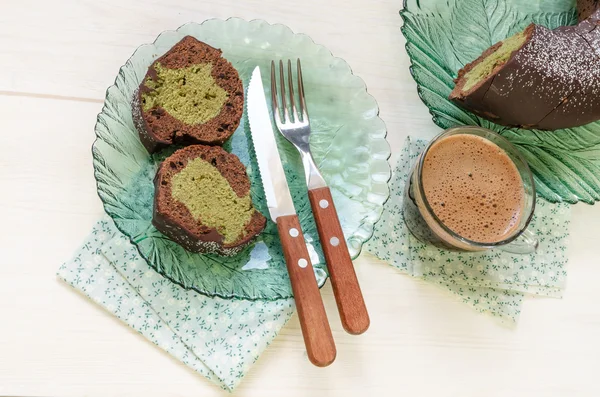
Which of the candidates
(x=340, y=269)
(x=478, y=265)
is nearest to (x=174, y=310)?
(x=340, y=269)

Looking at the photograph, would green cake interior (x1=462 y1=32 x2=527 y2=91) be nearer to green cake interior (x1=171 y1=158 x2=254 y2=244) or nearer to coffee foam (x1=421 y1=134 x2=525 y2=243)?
coffee foam (x1=421 y1=134 x2=525 y2=243)

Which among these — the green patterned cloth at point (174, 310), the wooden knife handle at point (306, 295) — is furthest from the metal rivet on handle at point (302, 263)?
the green patterned cloth at point (174, 310)

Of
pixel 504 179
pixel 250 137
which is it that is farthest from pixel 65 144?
pixel 504 179

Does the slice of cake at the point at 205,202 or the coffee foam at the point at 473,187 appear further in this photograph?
the coffee foam at the point at 473,187

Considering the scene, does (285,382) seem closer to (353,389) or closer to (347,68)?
(353,389)

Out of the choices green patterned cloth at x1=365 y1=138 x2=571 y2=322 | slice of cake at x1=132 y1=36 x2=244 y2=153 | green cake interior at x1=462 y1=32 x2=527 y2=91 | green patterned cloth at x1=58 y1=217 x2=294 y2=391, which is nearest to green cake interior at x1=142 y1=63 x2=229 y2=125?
slice of cake at x1=132 y1=36 x2=244 y2=153

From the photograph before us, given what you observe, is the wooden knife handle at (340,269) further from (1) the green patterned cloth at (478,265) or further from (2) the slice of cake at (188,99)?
(2) the slice of cake at (188,99)
